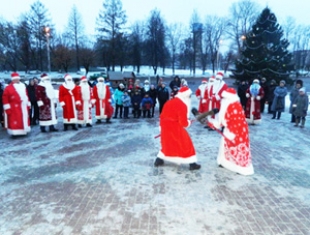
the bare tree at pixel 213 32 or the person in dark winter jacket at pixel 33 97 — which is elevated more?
the bare tree at pixel 213 32

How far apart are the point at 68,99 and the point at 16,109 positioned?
1636mm

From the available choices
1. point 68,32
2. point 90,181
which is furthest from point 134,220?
point 68,32

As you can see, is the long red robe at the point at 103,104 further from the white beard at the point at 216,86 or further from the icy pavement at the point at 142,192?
the white beard at the point at 216,86

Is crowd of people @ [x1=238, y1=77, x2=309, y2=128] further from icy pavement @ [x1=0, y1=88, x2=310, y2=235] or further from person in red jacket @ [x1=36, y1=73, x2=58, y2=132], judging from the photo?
person in red jacket @ [x1=36, y1=73, x2=58, y2=132]

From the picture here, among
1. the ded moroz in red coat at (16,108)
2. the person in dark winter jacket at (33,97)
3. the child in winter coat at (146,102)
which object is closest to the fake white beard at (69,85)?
the ded moroz in red coat at (16,108)

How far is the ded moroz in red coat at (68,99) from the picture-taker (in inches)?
371

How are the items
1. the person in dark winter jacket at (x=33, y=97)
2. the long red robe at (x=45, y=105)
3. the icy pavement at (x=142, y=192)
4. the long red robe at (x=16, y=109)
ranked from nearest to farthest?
the icy pavement at (x=142, y=192) → the long red robe at (x=16, y=109) → the long red robe at (x=45, y=105) → the person in dark winter jacket at (x=33, y=97)

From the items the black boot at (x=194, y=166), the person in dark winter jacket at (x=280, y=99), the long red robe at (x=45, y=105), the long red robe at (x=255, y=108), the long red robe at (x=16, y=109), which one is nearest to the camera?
the black boot at (x=194, y=166)

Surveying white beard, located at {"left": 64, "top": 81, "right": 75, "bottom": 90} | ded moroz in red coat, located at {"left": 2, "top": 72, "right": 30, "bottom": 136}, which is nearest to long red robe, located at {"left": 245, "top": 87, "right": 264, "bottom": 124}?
white beard, located at {"left": 64, "top": 81, "right": 75, "bottom": 90}

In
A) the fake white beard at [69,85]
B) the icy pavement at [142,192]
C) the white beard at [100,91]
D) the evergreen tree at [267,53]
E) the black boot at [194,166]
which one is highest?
the evergreen tree at [267,53]

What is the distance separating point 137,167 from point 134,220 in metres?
2.10

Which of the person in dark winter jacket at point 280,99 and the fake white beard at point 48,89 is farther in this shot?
the person in dark winter jacket at point 280,99

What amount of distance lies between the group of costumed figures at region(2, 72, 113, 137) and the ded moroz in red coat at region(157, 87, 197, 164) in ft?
15.8

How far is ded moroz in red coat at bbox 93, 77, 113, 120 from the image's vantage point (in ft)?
35.6
